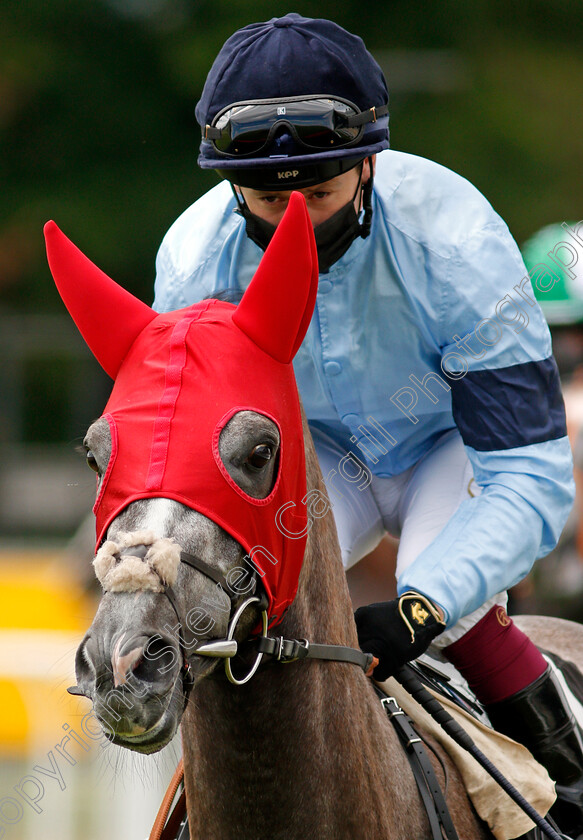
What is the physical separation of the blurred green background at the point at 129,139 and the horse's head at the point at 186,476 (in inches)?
490

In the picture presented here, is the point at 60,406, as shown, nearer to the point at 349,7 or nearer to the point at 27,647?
the point at 349,7

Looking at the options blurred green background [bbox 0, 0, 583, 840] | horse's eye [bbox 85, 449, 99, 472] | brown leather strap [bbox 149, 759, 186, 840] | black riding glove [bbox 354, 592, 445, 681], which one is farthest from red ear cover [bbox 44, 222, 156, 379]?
blurred green background [bbox 0, 0, 583, 840]

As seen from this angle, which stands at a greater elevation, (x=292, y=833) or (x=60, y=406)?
(x=292, y=833)

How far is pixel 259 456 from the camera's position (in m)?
2.47

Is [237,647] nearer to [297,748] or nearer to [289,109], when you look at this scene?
[297,748]

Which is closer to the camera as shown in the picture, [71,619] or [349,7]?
[71,619]

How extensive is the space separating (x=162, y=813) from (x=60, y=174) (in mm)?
13464

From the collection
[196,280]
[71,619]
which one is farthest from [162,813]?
[71,619]

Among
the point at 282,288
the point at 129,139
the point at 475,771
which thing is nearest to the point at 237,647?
the point at 282,288

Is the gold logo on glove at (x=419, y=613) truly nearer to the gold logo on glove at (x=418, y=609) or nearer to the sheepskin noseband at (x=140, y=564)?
the gold logo on glove at (x=418, y=609)

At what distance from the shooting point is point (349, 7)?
51.8ft

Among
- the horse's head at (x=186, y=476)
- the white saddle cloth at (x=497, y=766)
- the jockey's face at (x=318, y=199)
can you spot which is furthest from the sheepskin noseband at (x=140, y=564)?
the jockey's face at (x=318, y=199)

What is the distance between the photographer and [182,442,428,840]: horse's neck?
2.60 meters

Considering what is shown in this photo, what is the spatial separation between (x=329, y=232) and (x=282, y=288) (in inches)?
26.1
